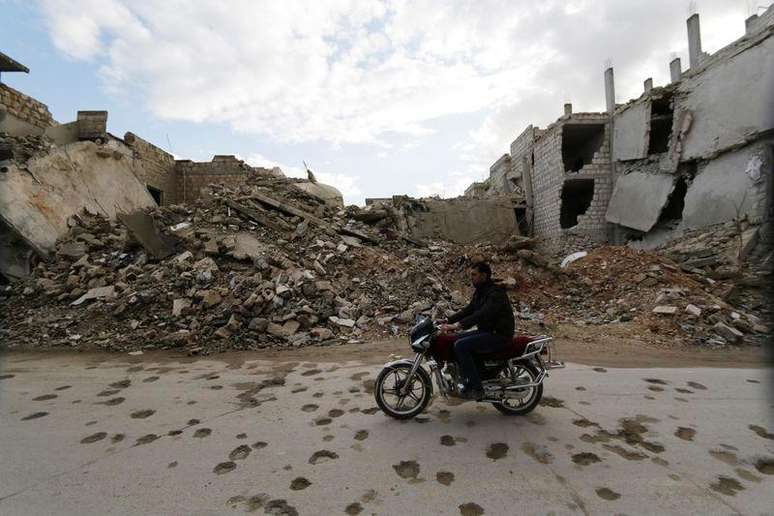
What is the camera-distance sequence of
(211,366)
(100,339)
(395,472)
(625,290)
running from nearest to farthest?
(395,472)
(211,366)
(100,339)
(625,290)

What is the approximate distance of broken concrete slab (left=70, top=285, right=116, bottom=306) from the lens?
716cm

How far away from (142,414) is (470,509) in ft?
10.7

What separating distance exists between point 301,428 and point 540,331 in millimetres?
4937

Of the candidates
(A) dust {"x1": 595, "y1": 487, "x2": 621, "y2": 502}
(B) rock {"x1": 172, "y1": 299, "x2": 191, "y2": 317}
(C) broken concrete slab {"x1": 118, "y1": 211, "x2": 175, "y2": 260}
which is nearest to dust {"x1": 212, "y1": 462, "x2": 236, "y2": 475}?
(A) dust {"x1": 595, "y1": 487, "x2": 621, "y2": 502}

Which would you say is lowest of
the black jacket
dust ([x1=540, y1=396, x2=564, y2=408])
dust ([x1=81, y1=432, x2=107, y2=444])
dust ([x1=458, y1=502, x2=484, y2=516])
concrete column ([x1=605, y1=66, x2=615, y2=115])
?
dust ([x1=458, y1=502, x2=484, y2=516])

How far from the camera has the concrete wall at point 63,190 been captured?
8.34m

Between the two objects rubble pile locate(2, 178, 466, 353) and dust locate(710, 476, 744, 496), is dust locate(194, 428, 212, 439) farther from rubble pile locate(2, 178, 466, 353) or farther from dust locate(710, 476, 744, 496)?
dust locate(710, 476, 744, 496)

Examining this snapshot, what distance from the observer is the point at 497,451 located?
2730 mm

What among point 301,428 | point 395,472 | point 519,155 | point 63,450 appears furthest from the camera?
point 519,155

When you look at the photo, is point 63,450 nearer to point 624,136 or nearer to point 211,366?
point 211,366

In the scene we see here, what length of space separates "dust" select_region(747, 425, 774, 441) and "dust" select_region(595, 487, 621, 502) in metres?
1.76

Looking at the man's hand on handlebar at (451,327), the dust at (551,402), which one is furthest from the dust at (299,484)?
the dust at (551,402)

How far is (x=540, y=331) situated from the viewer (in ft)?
21.7

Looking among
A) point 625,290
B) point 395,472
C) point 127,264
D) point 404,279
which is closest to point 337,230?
point 404,279
